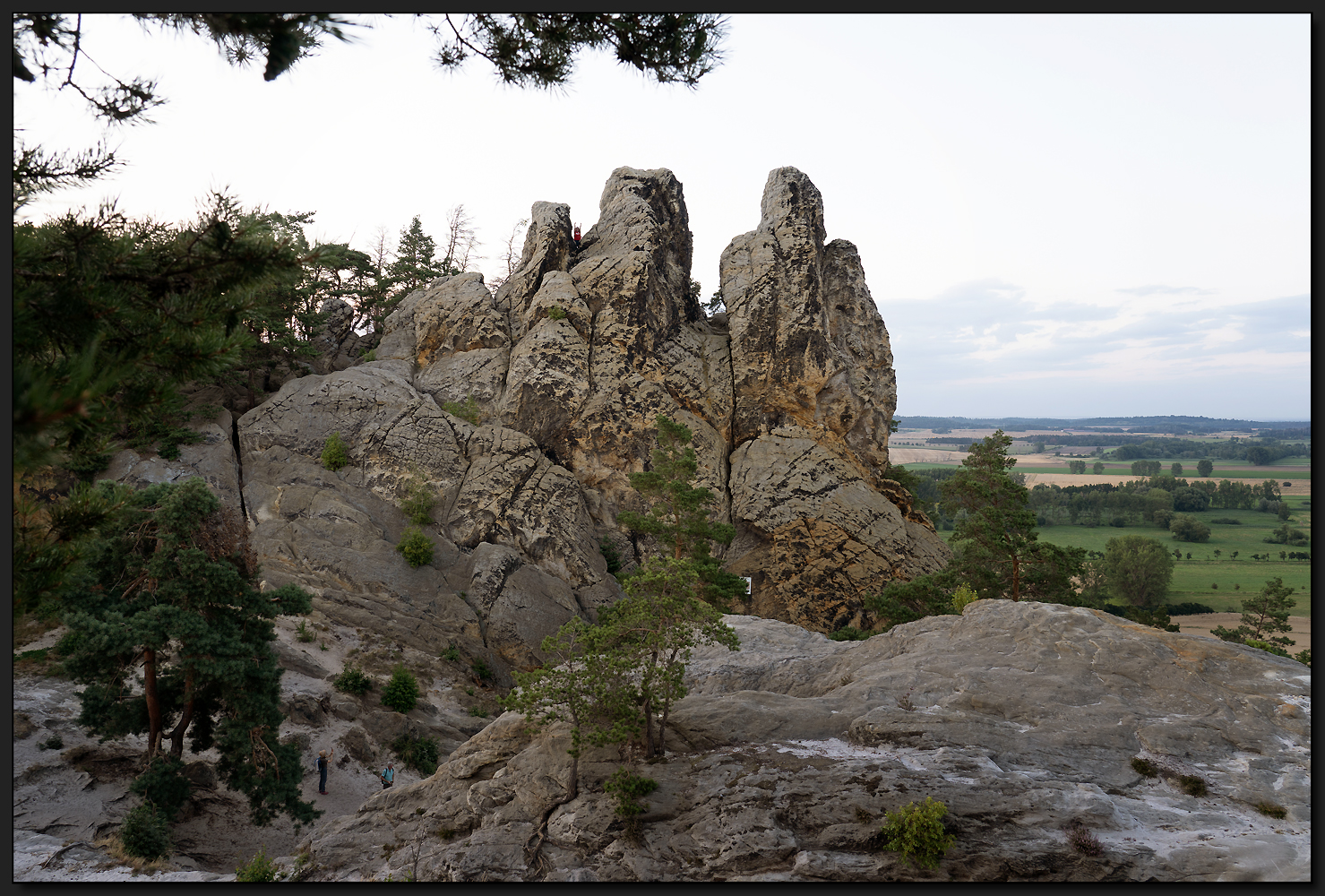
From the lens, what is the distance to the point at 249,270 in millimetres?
4871

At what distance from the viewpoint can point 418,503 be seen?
84.7 feet

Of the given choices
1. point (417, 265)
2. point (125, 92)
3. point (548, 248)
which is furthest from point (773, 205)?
point (125, 92)

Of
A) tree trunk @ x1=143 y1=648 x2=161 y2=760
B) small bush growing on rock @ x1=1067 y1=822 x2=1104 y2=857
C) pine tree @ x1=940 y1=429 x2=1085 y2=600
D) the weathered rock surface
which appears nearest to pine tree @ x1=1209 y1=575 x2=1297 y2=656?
pine tree @ x1=940 y1=429 x2=1085 y2=600

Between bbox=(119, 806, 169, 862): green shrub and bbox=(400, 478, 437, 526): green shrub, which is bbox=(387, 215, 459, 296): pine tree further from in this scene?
bbox=(119, 806, 169, 862): green shrub

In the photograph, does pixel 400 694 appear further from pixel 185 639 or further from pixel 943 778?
pixel 943 778

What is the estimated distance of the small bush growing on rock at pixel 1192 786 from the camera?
7.61m

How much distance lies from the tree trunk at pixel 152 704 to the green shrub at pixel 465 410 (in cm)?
1843

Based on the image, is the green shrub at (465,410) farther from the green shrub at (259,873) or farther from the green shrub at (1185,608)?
the green shrub at (1185,608)

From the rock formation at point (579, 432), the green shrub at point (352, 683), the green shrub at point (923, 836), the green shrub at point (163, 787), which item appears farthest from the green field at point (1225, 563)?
the green shrub at point (163, 787)

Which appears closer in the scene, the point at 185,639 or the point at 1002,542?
the point at 185,639

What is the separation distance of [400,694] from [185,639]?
8.74 meters

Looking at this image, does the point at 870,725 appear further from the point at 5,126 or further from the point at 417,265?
the point at 417,265

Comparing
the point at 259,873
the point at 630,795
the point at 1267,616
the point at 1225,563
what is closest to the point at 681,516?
the point at 630,795

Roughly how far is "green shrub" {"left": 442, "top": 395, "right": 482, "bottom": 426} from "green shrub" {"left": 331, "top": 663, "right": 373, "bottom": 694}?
13726mm
